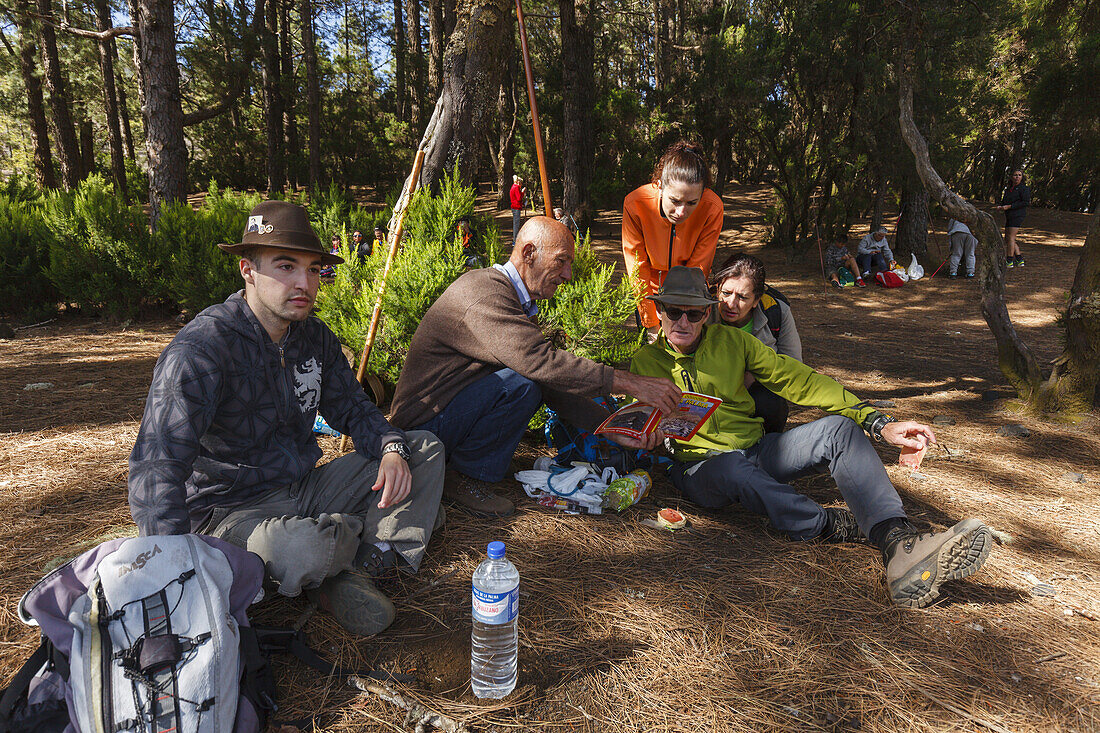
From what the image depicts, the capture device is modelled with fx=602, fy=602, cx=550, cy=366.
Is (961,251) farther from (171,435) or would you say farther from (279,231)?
(171,435)

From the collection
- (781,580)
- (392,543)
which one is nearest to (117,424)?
(392,543)

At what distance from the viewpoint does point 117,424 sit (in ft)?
12.8

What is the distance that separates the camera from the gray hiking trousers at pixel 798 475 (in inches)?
105

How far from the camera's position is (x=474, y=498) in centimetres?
299

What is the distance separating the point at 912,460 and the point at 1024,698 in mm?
905

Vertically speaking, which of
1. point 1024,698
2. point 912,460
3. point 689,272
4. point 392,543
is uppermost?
point 689,272

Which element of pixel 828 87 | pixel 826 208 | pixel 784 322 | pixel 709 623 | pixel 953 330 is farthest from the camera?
pixel 826 208

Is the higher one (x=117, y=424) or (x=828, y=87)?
(x=828, y=87)

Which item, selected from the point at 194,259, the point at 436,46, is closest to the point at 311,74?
the point at 436,46

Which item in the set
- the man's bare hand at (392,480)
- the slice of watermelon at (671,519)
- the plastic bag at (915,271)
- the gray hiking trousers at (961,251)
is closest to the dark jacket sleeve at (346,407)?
the man's bare hand at (392,480)

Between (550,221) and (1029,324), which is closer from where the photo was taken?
(550,221)

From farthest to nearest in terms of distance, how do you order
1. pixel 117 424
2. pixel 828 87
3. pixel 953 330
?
pixel 828 87, pixel 953 330, pixel 117 424

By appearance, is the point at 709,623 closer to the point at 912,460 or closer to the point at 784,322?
the point at 912,460

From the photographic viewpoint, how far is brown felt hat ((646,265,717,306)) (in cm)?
294
